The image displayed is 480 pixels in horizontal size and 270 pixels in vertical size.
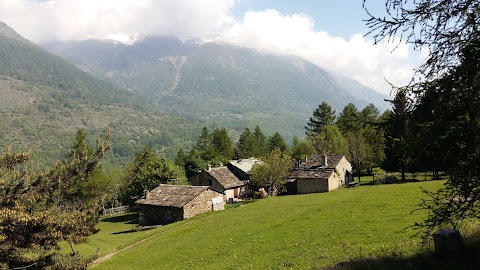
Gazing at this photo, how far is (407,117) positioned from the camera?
901cm

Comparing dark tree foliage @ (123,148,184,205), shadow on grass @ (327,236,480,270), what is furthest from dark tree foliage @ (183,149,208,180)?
shadow on grass @ (327,236,480,270)

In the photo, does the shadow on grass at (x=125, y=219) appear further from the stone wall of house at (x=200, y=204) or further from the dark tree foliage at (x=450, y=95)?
the dark tree foliage at (x=450, y=95)

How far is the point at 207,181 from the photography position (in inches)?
2817

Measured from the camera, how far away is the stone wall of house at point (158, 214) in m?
52.8

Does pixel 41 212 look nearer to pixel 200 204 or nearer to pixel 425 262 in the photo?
pixel 425 262

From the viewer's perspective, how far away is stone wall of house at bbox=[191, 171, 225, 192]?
2734 inches

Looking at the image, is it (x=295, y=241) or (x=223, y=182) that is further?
(x=223, y=182)

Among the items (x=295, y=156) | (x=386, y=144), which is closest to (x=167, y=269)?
(x=386, y=144)

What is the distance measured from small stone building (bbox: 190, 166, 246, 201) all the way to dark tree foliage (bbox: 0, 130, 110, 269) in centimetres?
4906

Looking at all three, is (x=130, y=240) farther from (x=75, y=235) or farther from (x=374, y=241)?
(x=374, y=241)

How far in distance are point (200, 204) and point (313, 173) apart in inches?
813

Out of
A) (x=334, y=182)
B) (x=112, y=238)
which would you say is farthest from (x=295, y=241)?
(x=334, y=182)

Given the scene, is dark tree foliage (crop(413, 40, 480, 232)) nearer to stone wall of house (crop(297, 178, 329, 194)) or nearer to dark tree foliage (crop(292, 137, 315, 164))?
stone wall of house (crop(297, 178, 329, 194))

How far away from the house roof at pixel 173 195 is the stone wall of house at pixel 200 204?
675mm
